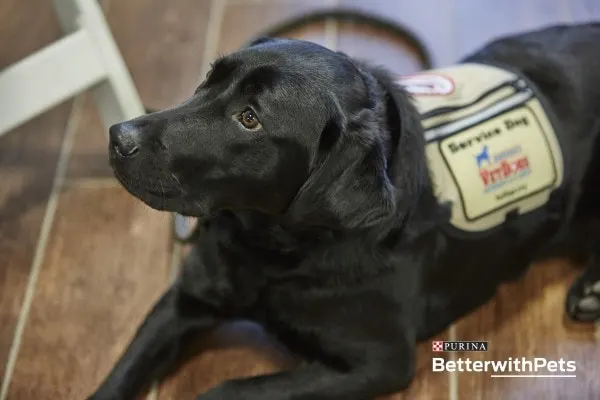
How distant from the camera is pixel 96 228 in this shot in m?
1.84

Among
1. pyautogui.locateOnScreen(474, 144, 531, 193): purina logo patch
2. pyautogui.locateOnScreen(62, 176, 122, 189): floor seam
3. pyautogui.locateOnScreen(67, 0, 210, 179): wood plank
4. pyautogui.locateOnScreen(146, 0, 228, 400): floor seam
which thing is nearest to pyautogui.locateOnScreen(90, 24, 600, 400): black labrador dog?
pyautogui.locateOnScreen(474, 144, 531, 193): purina logo patch

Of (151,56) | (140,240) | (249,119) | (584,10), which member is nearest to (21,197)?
(140,240)

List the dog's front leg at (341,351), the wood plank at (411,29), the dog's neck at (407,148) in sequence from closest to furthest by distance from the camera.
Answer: the dog's neck at (407,148) → the dog's front leg at (341,351) → the wood plank at (411,29)

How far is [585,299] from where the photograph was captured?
163 centimetres

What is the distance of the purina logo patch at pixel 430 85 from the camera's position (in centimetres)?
147

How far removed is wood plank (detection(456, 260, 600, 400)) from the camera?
1577 millimetres

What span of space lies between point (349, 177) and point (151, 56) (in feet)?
3.89

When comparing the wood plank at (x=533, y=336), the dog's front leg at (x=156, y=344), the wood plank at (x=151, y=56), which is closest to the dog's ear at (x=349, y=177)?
the dog's front leg at (x=156, y=344)

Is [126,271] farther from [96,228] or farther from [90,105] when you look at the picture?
[90,105]

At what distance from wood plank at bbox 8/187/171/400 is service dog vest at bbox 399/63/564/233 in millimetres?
680

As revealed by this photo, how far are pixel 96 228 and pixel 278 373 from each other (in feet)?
2.06

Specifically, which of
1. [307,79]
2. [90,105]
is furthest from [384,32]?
[307,79]

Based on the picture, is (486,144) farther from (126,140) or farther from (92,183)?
(92,183)

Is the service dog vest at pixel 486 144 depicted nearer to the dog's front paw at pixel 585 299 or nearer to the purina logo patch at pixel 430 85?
the purina logo patch at pixel 430 85
